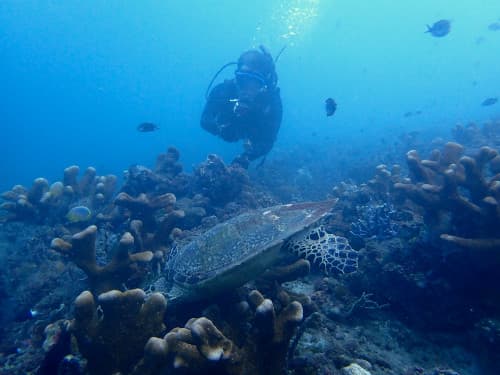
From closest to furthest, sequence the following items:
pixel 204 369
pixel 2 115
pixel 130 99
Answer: pixel 204 369, pixel 2 115, pixel 130 99

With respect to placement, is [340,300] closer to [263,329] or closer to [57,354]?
[263,329]

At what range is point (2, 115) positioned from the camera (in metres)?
112

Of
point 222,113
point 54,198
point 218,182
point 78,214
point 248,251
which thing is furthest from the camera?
point 222,113

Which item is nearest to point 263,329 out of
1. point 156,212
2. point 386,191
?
point 156,212

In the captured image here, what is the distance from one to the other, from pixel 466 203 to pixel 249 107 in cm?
844

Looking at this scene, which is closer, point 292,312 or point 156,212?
point 292,312

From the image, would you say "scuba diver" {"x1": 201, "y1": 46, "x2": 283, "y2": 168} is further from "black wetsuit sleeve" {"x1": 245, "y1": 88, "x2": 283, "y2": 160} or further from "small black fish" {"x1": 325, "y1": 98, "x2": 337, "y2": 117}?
"small black fish" {"x1": 325, "y1": 98, "x2": 337, "y2": 117}

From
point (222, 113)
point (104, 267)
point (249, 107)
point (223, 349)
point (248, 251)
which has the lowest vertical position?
point (223, 349)

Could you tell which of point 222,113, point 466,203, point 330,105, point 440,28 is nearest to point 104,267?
point 466,203

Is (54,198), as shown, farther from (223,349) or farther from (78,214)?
(223,349)

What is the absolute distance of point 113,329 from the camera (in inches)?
111

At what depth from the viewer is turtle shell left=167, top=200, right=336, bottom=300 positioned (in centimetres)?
347

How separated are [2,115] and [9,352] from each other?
142 meters

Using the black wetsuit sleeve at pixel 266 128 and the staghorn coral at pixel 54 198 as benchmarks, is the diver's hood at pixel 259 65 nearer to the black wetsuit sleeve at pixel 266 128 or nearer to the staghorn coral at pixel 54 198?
the black wetsuit sleeve at pixel 266 128
